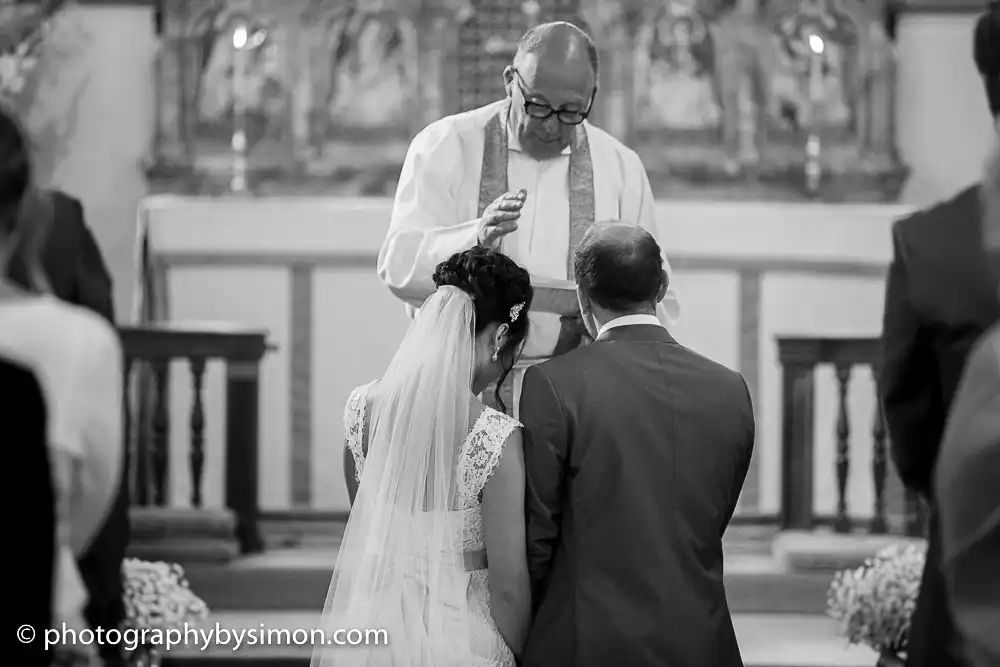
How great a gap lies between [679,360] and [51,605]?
145cm

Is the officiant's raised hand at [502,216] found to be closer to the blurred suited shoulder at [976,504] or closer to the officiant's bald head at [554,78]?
the officiant's bald head at [554,78]

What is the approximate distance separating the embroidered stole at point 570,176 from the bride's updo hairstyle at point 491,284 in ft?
2.99

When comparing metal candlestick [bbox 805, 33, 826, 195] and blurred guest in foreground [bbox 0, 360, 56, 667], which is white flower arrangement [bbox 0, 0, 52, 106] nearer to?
metal candlestick [bbox 805, 33, 826, 195]

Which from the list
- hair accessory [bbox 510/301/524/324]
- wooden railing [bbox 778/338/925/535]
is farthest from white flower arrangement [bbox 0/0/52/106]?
hair accessory [bbox 510/301/524/324]

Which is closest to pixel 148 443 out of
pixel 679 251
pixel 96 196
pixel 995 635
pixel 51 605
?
pixel 96 196

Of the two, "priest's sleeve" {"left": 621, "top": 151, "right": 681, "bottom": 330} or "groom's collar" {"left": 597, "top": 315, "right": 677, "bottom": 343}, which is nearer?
"groom's collar" {"left": 597, "top": 315, "right": 677, "bottom": 343}

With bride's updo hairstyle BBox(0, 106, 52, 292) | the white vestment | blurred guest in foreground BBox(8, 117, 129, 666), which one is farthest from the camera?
the white vestment

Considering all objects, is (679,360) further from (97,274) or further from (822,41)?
(822,41)

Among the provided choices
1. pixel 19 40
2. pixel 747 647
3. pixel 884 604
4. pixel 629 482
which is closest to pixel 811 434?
pixel 747 647

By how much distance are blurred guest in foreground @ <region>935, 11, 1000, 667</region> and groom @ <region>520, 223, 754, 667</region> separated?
1326mm

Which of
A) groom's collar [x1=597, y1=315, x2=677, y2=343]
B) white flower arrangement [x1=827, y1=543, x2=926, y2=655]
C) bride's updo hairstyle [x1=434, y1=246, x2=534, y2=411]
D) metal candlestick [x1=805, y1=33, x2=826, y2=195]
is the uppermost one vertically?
metal candlestick [x1=805, y1=33, x2=826, y2=195]

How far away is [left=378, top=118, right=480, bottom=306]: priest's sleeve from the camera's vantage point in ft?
12.6

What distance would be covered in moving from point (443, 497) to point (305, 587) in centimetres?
299

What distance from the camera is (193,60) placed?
7.96m
